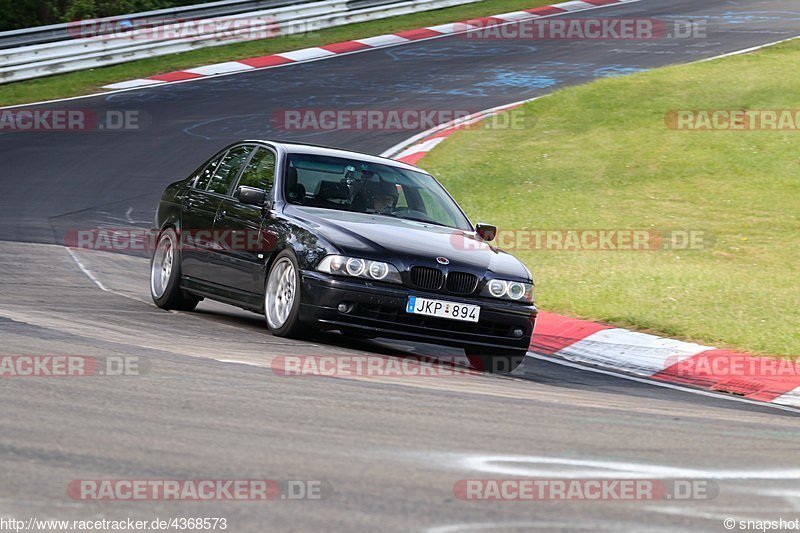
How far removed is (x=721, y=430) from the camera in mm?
6273

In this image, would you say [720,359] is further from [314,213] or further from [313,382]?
[313,382]

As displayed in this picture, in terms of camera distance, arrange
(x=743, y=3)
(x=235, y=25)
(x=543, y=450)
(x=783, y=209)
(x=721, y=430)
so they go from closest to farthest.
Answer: (x=543, y=450), (x=721, y=430), (x=783, y=209), (x=235, y=25), (x=743, y=3)

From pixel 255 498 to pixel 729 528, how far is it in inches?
64.5

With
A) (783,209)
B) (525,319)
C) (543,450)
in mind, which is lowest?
(783,209)

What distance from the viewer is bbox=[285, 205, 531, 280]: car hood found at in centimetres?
841

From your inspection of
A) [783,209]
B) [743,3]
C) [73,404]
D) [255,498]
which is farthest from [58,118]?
[743,3]

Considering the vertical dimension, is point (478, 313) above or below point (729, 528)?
below

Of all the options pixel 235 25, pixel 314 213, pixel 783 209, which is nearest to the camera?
pixel 314 213

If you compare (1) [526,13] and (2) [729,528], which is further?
(1) [526,13]
